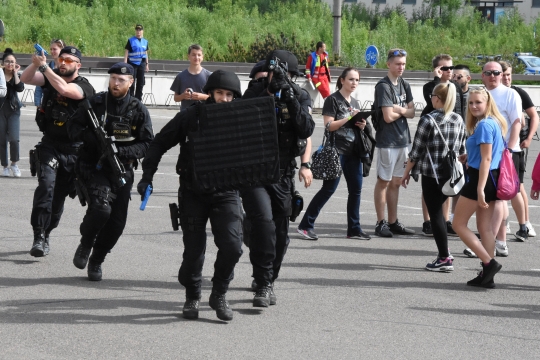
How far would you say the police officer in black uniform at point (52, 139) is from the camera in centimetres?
877

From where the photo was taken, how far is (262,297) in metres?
7.35

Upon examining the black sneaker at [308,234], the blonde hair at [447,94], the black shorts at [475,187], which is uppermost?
the blonde hair at [447,94]

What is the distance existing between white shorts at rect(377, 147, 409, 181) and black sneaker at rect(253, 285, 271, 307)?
3739mm

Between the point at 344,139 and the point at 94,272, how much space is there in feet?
11.3

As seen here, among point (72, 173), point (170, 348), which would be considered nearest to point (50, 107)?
point (72, 173)

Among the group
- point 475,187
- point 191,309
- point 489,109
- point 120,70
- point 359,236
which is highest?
point 120,70

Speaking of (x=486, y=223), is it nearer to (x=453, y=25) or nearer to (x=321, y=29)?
(x=321, y=29)

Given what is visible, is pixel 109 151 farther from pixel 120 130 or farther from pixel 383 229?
pixel 383 229

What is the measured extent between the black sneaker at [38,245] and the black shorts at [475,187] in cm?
372

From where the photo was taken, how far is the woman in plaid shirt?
9.05 meters

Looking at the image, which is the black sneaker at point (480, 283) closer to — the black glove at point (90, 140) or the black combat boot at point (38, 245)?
the black glove at point (90, 140)

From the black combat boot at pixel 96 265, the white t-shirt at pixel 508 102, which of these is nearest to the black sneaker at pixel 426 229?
the white t-shirt at pixel 508 102

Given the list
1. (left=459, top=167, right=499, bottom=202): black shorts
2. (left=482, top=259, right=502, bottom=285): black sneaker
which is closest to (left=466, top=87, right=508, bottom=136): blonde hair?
(left=459, top=167, right=499, bottom=202): black shorts

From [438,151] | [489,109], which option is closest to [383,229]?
[438,151]
